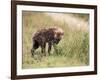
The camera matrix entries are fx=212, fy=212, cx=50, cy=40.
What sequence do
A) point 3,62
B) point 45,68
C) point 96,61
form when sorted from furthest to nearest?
point 96,61, point 45,68, point 3,62

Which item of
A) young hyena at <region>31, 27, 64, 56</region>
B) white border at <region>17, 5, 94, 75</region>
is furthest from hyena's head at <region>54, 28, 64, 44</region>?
white border at <region>17, 5, 94, 75</region>

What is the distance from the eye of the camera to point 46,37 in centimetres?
195

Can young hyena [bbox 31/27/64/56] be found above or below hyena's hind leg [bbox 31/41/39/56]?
above

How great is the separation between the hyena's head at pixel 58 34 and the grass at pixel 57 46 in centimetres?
3

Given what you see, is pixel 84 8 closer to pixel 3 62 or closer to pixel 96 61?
pixel 96 61

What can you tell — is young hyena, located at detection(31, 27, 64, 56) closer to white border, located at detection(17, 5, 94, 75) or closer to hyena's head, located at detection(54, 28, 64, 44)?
hyena's head, located at detection(54, 28, 64, 44)

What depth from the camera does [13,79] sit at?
183 centimetres

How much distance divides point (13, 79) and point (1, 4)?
65 centimetres

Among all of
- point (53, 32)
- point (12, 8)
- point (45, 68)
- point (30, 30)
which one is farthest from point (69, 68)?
point (12, 8)

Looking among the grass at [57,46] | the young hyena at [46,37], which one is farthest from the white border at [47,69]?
the young hyena at [46,37]

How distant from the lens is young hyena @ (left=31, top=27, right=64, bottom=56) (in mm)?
1919

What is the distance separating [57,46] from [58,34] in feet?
0.37

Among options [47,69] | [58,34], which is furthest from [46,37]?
[47,69]

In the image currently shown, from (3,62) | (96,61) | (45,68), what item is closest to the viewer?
(3,62)
